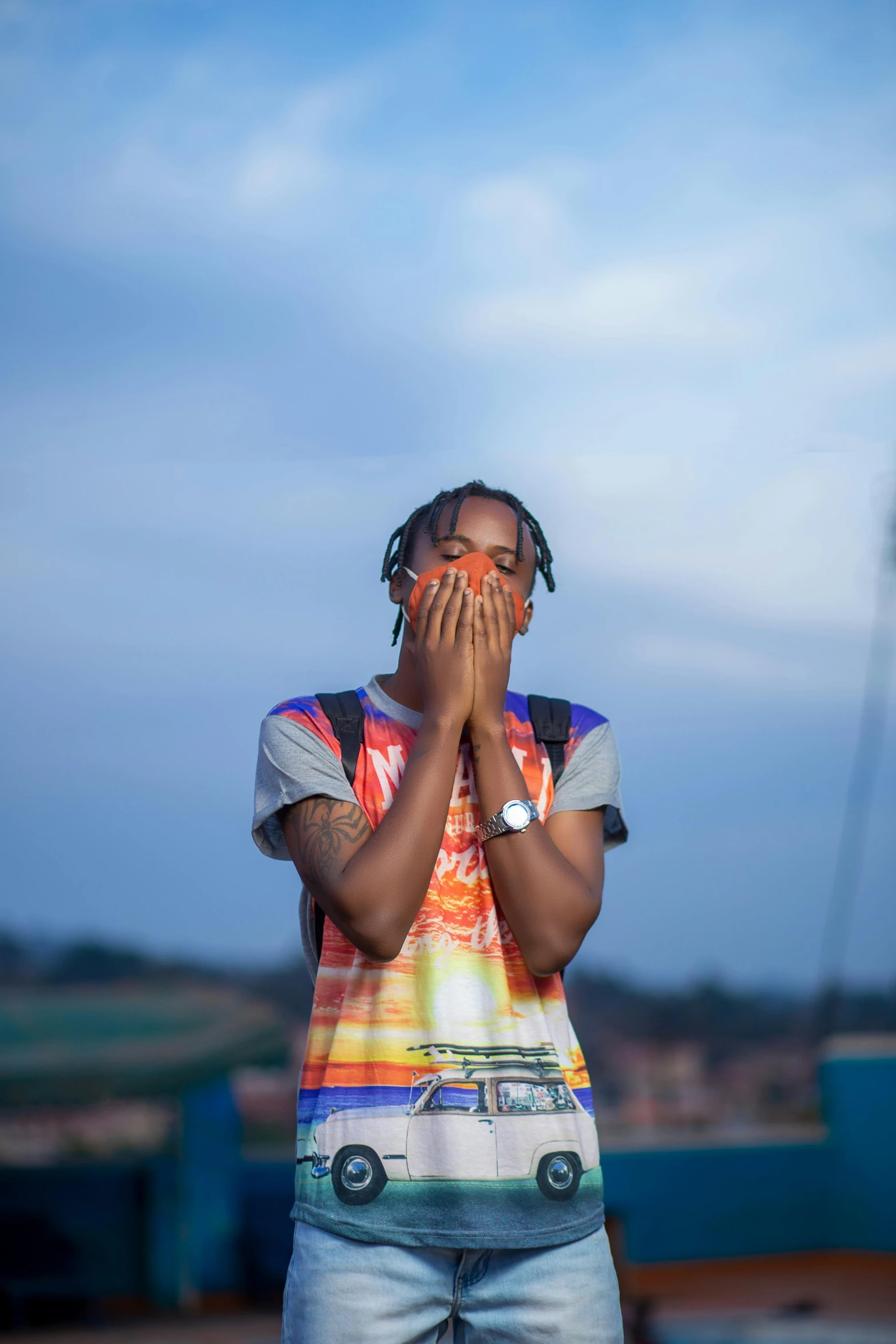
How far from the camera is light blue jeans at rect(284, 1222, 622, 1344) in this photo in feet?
3.83

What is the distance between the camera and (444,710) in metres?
1.33

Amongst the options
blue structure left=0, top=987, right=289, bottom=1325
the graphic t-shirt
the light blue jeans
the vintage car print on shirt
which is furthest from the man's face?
blue structure left=0, top=987, right=289, bottom=1325

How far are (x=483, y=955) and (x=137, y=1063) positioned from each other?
16.1 feet

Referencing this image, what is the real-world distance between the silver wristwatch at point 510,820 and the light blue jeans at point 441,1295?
0.42 metres

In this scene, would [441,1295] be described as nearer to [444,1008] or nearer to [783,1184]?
[444,1008]

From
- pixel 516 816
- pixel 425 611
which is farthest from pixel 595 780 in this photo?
pixel 425 611

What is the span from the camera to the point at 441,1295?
1.21 meters

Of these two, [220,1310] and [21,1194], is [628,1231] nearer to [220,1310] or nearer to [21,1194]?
[220,1310]

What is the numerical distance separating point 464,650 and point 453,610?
0.05 meters

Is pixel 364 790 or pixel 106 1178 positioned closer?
pixel 364 790

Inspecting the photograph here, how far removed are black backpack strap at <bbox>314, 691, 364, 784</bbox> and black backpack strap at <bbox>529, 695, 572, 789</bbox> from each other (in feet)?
0.72

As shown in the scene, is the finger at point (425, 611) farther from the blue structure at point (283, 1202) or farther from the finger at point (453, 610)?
the blue structure at point (283, 1202)

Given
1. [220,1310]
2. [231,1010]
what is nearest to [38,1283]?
[220,1310]

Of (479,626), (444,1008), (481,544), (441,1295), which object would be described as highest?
(481,544)
